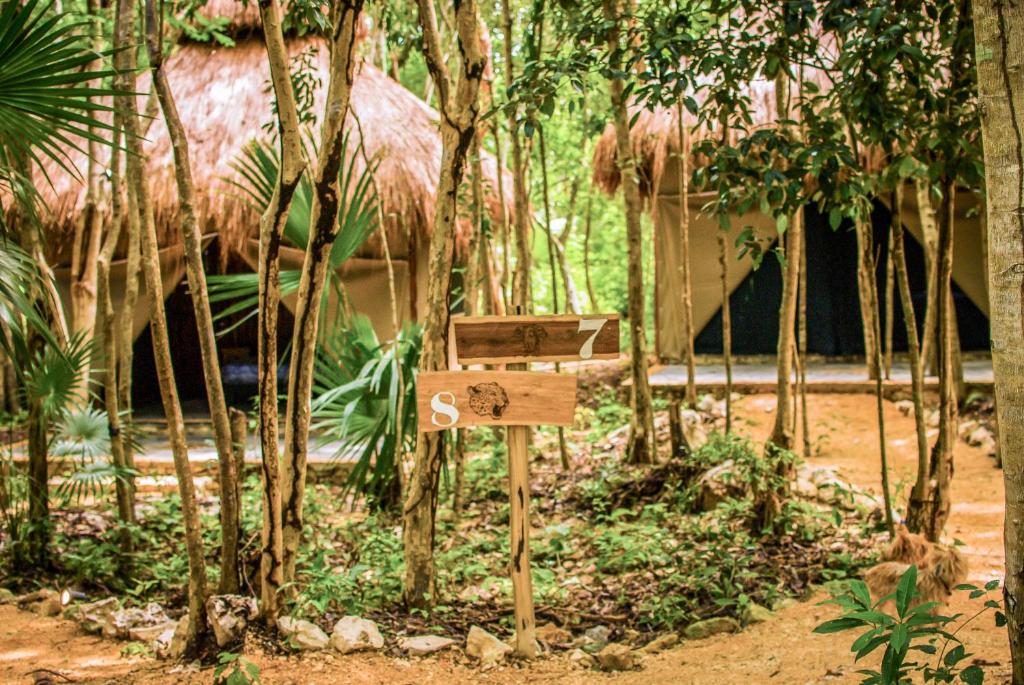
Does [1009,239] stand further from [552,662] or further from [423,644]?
[423,644]

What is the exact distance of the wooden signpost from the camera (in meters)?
3.12

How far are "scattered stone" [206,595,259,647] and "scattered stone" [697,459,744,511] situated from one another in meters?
2.76

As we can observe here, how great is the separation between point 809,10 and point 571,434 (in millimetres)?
5135

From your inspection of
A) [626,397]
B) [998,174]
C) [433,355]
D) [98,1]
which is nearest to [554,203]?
[626,397]

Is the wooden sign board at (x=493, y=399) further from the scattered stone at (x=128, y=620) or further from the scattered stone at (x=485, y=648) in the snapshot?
the scattered stone at (x=128, y=620)

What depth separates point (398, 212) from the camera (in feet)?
25.3

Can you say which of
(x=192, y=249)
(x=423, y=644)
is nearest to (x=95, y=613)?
(x=423, y=644)

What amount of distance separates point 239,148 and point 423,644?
564cm

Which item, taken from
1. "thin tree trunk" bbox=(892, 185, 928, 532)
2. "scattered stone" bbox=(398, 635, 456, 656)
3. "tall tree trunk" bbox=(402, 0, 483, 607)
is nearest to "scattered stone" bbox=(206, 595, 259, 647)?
"scattered stone" bbox=(398, 635, 456, 656)

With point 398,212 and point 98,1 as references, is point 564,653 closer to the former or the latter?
point 98,1

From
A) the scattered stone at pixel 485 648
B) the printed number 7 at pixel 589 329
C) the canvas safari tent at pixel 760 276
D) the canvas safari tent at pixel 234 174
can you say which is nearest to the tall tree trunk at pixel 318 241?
the scattered stone at pixel 485 648

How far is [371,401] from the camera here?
4.82 metres

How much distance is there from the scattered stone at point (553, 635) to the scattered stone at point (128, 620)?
151cm

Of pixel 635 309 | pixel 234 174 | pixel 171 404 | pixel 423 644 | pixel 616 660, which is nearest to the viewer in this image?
pixel 616 660
